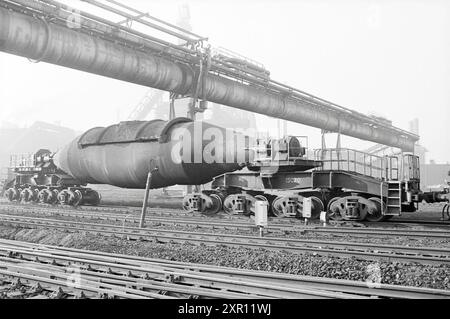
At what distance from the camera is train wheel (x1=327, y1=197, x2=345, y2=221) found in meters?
13.0

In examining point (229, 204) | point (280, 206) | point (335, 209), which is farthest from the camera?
point (229, 204)

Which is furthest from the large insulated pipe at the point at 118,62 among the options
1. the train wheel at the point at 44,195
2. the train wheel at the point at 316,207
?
the train wheel at the point at 316,207

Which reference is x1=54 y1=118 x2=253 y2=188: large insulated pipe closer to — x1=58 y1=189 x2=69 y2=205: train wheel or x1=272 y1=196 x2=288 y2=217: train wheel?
x1=272 y1=196 x2=288 y2=217: train wheel

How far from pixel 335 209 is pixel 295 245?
4.56 metres

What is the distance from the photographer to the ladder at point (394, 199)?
484 inches

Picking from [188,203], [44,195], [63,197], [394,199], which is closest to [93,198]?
[63,197]

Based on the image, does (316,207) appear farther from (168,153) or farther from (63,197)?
(63,197)

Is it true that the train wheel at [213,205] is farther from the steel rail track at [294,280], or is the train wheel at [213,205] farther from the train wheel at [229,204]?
the steel rail track at [294,280]

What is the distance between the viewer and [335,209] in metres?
13.1

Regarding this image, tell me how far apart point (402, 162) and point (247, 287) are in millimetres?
9995

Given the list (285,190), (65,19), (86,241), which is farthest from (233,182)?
(65,19)

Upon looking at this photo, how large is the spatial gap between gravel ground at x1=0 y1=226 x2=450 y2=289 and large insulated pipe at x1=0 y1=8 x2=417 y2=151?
9.60 metres

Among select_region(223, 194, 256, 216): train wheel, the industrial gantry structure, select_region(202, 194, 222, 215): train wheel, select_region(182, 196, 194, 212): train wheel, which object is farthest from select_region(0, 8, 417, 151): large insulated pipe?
select_region(223, 194, 256, 216): train wheel
